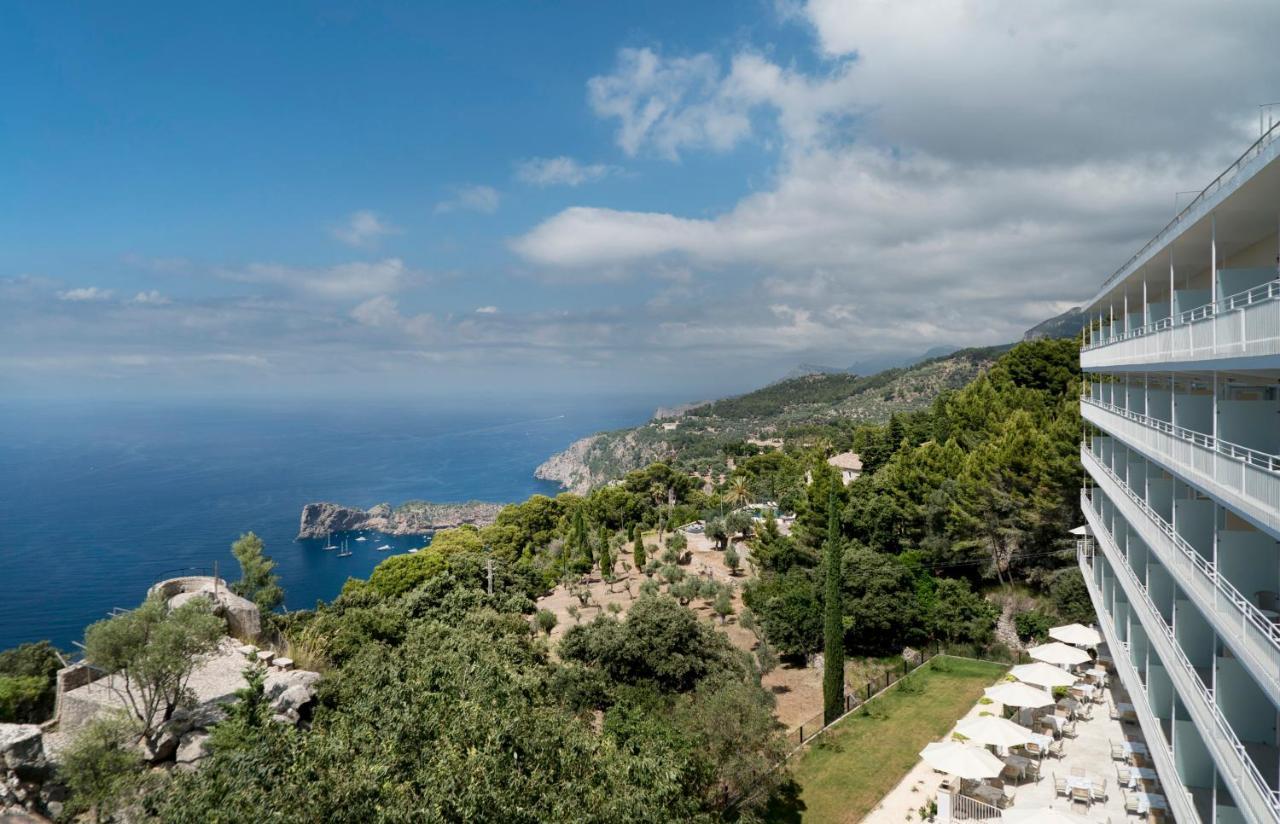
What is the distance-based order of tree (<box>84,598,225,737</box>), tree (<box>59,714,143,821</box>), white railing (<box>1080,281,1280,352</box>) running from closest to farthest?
white railing (<box>1080,281,1280,352</box>), tree (<box>59,714,143,821</box>), tree (<box>84,598,225,737</box>)

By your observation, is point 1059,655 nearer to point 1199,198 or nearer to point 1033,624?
point 1033,624

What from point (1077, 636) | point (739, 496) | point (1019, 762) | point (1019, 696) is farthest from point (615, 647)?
point (739, 496)

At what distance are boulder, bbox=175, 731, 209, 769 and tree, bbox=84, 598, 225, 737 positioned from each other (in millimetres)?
761

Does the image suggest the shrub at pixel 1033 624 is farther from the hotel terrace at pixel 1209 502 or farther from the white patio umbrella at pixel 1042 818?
the white patio umbrella at pixel 1042 818

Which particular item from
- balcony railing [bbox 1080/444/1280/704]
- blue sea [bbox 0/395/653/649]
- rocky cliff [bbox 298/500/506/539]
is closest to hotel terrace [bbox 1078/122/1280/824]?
balcony railing [bbox 1080/444/1280/704]

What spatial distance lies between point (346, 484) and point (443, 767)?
549 feet

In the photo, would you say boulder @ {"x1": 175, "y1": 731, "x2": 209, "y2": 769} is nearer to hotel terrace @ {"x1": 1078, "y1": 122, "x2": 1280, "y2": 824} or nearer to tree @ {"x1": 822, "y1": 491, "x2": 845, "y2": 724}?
tree @ {"x1": 822, "y1": 491, "x2": 845, "y2": 724}

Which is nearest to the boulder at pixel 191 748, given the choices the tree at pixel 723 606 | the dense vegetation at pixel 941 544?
the dense vegetation at pixel 941 544

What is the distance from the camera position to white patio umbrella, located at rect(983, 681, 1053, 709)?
17.0 meters

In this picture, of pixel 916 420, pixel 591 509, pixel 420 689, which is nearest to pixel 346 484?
pixel 591 509

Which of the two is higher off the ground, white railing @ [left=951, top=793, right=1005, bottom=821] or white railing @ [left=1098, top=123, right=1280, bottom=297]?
white railing @ [left=1098, top=123, right=1280, bottom=297]

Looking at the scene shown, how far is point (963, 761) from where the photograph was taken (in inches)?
576

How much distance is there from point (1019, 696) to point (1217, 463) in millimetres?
10913

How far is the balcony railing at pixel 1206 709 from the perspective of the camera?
7.29m
